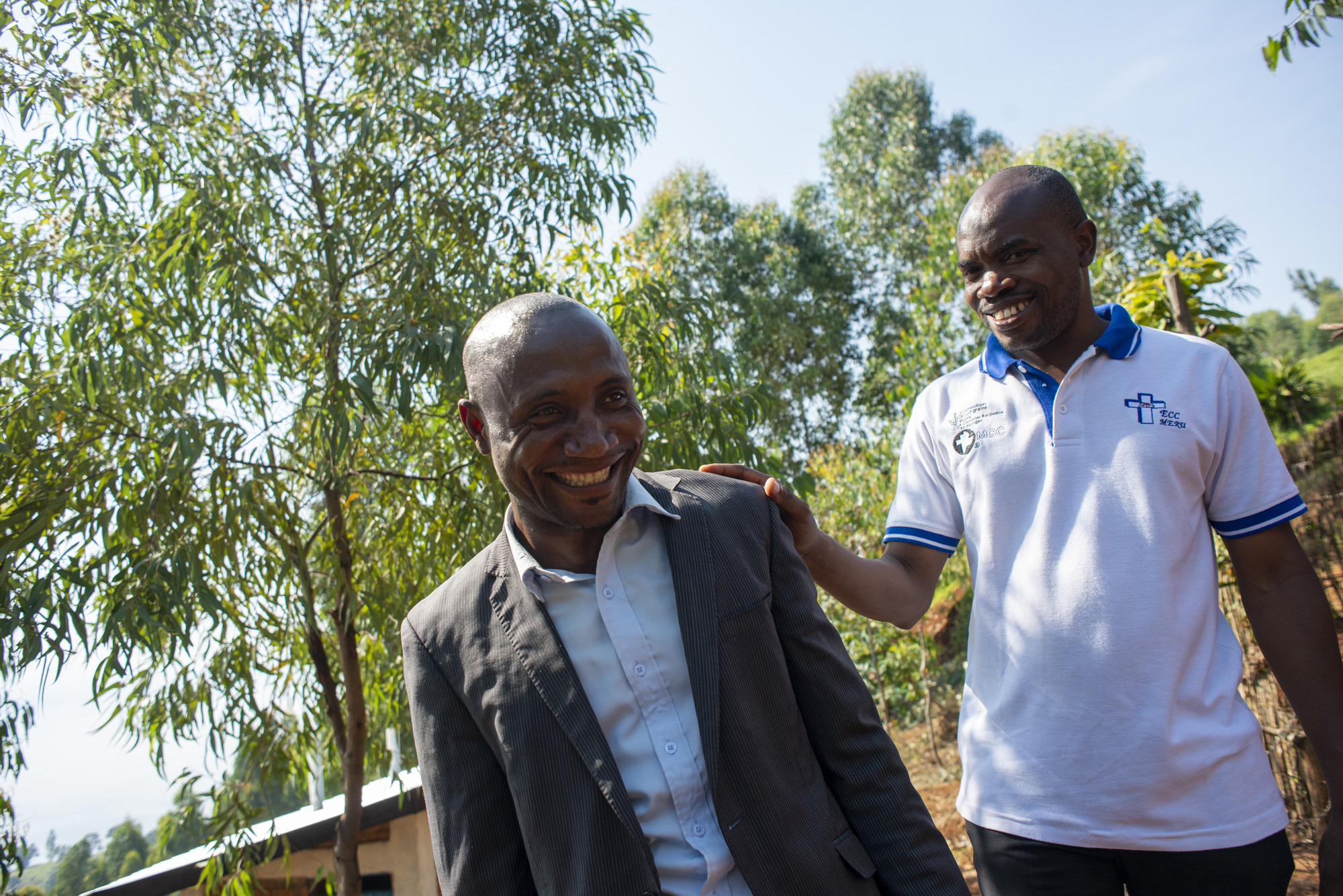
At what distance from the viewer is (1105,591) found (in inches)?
65.8

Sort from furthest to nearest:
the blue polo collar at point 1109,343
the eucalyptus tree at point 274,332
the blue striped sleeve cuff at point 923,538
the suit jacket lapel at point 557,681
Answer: the eucalyptus tree at point 274,332, the blue striped sleeve cuff at point 923,538, the blue polo collar at point 1109,343, the suit jacket lapel at point 557,681

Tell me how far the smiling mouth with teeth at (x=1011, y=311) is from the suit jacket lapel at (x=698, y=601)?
85 cm

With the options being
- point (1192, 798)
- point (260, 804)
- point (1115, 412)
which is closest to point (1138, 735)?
point (1192, 798)

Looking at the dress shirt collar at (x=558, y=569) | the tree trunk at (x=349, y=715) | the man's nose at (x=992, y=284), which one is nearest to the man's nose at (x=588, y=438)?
the dress shirt collar at (x=558, y=569)

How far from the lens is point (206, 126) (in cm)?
381

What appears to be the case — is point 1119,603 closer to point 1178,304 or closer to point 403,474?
point 1178,304

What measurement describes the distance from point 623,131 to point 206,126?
6.28 feet

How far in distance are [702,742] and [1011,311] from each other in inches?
45.5

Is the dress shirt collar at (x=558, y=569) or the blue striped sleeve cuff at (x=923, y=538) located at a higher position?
the dress shirt collar at (x=558, y=569)

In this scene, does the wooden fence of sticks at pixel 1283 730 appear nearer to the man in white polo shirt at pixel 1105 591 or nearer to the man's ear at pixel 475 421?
the man in white polo shirt at pixel 1105 591

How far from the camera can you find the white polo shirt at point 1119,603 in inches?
62.4

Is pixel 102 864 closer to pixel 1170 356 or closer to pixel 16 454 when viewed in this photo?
pixel 16 454

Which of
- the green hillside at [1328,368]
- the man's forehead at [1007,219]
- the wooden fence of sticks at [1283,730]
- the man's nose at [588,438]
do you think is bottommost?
the wooden fence of sticks at [1283,730]

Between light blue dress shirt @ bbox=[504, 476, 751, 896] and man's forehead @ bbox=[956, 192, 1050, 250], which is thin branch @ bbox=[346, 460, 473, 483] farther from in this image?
man's forehead @ bbox=[956, 192, 1050, 250]
